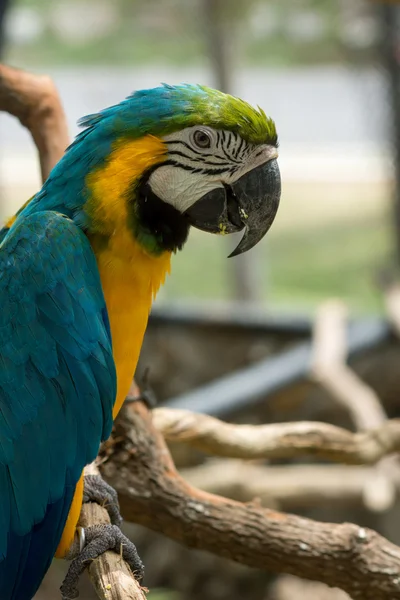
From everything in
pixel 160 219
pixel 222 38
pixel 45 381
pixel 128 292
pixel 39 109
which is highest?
pixel 222 38

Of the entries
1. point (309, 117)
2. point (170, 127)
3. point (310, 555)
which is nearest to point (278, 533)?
point (310, 555)

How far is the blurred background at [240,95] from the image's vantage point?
3477 mm

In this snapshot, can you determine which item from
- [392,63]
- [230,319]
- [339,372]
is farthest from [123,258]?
[392,63]

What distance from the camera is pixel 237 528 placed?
152 centimetres

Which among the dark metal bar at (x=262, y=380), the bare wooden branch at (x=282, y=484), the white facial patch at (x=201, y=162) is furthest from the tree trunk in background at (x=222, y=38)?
the white facial patch at (x=201, y=162)

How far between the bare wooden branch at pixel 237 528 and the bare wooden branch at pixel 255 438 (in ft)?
0.47

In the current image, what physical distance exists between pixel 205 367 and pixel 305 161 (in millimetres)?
1628

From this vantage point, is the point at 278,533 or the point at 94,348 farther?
the point at 278,533

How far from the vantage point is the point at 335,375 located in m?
2.90

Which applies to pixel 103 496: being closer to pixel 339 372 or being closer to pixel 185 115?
pixel 185 115

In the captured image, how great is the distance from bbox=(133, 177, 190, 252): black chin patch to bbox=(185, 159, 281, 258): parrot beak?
3 cm

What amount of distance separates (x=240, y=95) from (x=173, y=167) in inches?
107

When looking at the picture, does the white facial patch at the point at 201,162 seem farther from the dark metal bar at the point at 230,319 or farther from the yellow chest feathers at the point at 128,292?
the dark metal bar at the point at 230,319

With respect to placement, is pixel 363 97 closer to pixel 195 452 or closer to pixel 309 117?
pixel 309 117
